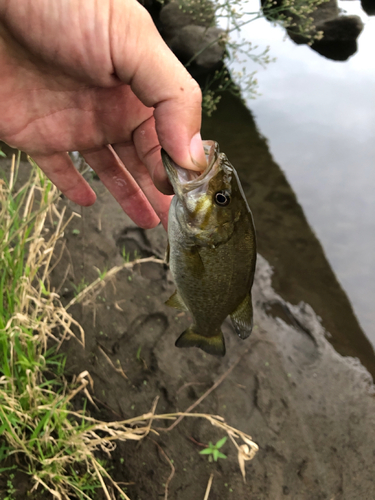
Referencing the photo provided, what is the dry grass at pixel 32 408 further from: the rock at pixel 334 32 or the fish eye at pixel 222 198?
the rock at pixel 334 32

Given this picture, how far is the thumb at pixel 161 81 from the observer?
53.2 inches

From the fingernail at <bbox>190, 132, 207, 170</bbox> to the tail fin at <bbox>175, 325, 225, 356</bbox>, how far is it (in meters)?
0.89

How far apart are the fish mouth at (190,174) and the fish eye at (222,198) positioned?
0.24 feet

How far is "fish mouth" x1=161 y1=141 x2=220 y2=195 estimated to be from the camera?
146 centimetres

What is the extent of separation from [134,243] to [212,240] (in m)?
2.32

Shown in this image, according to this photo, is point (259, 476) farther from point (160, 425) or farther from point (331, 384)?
point (331, 384)

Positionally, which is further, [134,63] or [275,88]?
[275,88]

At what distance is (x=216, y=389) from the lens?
290 centimetres

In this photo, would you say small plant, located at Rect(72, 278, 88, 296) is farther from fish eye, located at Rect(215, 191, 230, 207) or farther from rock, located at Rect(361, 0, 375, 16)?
rock, located at Rect(361, 0, 375, 16)

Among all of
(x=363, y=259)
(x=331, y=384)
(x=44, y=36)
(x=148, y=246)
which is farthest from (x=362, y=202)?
(x=44, y=36)

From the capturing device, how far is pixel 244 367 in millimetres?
3086

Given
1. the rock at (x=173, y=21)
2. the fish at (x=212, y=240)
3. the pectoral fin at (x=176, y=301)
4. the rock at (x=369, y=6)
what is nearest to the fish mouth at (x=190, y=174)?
the fish at (x=212, y=240)

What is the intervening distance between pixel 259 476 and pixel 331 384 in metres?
1.11

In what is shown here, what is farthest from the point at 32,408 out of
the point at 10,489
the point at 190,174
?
the point at 190,174
